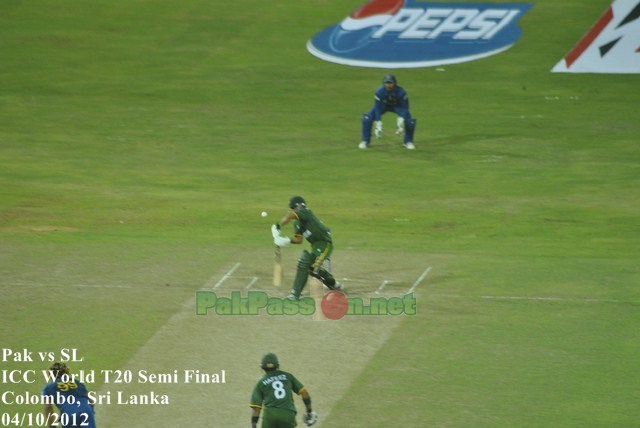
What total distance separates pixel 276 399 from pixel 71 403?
9.30 feet

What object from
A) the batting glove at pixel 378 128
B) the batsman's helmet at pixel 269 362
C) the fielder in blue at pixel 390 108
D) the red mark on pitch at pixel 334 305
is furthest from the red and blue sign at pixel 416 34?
the batsman's helmet at pixel 269 362

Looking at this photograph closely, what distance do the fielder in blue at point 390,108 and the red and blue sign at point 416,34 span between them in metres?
7.51

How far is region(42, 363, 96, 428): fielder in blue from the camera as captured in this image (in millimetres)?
17516

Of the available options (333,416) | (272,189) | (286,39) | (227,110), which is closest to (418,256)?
(272,189)

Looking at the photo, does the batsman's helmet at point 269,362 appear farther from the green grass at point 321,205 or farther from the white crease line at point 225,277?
the white crease line at point 225,277

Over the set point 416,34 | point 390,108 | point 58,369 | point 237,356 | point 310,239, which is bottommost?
point 58,369

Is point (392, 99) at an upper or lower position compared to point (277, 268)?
upper

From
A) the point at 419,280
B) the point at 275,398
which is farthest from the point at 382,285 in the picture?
the point at 275,398

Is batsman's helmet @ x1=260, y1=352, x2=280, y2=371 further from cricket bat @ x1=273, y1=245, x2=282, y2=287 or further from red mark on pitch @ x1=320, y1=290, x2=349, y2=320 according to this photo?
cricket bat @ x1=273, y1=245, x2=282, y2=287

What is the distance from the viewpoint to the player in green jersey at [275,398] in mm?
17750

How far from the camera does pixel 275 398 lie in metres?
17.8

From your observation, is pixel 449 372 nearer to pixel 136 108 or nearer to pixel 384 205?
pixel 384 205

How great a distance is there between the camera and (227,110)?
40.2 meters

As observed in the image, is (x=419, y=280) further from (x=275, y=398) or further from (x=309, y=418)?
(x=275, y=398)
